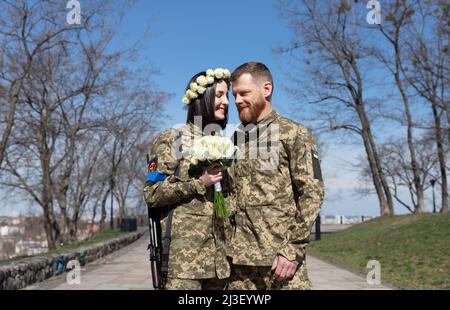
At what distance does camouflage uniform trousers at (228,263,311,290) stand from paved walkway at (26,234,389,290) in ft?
21.7

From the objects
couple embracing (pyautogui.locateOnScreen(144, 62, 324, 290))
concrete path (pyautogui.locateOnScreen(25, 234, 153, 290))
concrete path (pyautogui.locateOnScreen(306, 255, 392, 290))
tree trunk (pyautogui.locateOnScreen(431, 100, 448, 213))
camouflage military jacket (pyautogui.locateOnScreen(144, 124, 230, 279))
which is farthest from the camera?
tree trunk (pyautogui.locateOnScreen(431, 100, 448, 213))

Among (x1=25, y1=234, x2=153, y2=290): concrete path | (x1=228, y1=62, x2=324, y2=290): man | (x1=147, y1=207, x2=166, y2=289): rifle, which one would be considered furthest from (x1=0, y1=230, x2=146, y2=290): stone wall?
(x1=228, y1=62, x2=324, y2=290): man

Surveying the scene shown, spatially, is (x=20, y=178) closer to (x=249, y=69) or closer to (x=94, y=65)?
(x=94, y=65)

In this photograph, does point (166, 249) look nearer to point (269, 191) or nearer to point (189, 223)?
point (189, 223)

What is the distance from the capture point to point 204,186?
3303 millimetres

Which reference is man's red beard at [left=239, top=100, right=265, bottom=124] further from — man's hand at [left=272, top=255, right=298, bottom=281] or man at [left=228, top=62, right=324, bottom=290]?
man's hand at [left=272, top=255, right=298, bottom=281]

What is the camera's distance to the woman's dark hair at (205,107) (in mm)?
3463

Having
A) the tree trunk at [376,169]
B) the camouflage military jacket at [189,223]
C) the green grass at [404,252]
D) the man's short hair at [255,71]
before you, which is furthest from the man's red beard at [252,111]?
the tree trunk at [376,169]

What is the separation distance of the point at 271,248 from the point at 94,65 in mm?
17047

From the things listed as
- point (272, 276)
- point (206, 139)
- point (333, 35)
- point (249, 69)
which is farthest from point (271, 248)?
point (333, 35)

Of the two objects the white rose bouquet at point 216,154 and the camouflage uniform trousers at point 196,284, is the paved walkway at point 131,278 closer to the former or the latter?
the camouflage uniform trousers at point 196,284

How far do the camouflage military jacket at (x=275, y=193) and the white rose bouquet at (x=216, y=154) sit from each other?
11 centimetres

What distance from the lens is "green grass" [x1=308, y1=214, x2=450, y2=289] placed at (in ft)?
35.0

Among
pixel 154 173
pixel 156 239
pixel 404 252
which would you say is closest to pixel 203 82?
pixel 154 173
